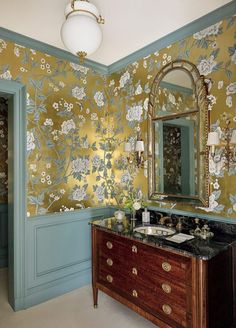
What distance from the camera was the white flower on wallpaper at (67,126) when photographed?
277 cm

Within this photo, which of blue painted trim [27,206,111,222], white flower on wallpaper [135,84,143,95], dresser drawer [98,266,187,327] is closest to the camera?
dresser drawer [98,266,187,327]

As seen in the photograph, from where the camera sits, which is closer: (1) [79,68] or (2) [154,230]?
(2) [154,230]

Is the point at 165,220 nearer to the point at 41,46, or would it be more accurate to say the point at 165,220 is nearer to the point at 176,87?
the point at 176,87

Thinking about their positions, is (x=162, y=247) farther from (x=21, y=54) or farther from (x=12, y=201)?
(x=21, y=54)

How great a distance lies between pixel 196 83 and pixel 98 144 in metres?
1.44

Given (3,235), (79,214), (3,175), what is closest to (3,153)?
(3,175)

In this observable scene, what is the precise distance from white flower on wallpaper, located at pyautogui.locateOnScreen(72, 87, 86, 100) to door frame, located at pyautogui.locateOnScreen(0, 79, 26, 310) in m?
0.61

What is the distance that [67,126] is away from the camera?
2.80 metres

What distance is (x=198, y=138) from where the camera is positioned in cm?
216

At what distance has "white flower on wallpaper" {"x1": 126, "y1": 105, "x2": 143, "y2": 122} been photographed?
9.07 ft

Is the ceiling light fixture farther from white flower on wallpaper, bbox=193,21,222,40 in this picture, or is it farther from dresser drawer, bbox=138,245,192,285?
dresser drawer, bbox=138,245,192,285

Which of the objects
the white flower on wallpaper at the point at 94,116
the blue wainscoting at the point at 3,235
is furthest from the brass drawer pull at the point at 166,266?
the blue wainscoting at the point at 3,235

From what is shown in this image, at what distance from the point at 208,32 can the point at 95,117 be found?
158 centimetres

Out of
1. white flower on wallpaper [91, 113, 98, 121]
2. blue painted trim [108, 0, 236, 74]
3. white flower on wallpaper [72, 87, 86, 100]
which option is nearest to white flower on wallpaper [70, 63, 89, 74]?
white flower on wallpaper [72, 87, 86, 100]
